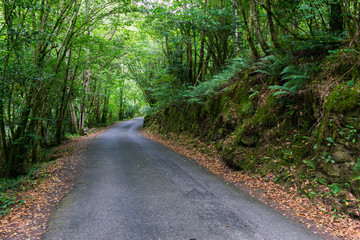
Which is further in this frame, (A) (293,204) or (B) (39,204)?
(B) (39,204)

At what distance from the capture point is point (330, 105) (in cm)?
501

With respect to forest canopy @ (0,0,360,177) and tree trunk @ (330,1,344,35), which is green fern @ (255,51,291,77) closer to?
forest canopy @ (0,0,360,177)

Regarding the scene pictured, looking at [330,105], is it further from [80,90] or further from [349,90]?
[80,90]

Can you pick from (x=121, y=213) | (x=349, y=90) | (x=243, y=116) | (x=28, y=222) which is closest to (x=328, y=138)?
(x=349, y=90)

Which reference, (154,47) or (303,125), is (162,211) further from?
(154,47)

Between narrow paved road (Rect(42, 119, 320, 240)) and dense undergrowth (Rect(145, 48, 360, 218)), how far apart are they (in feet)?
4.20

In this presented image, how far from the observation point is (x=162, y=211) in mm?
4285

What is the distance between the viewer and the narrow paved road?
11.5 ft

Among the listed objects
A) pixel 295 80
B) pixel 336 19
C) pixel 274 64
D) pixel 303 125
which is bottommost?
pixel 303 125

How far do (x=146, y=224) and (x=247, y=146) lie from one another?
4605 millimetres

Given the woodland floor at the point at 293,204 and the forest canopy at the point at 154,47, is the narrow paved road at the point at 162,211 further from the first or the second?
the forest canopy at the point at 154,47

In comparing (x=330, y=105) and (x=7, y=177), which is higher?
(x=330, y=105)

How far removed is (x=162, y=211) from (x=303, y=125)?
4.67 m

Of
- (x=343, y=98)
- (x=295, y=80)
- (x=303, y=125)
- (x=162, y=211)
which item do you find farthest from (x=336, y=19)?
(x=162, y=211)
